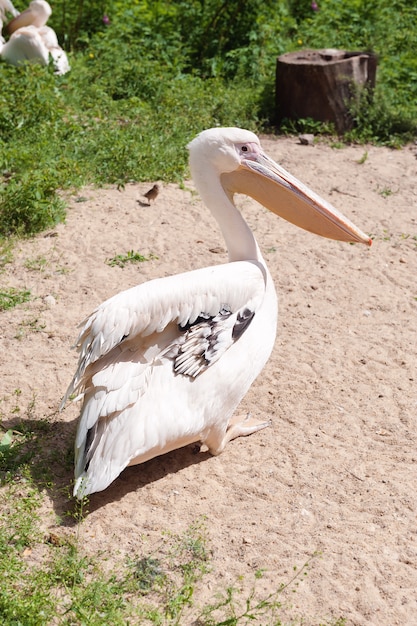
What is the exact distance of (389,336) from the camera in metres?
4.64

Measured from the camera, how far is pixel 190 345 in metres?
3.49

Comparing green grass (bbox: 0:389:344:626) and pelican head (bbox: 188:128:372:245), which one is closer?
green grass (bbox: 0:389:344:626)

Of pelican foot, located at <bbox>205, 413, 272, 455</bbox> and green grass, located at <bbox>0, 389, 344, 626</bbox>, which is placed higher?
green grass, located at <bbox>0, 389, 344, 626</bbox>

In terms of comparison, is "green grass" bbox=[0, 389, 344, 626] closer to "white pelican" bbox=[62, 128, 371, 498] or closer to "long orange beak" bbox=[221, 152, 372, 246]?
"white pelican" bbox=[62, 128, 371, 498]

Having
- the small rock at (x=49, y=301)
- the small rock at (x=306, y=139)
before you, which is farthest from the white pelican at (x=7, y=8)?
the small rock at (x=49, y=301)

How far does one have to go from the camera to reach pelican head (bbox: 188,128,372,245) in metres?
3.86

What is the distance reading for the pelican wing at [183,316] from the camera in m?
3.26

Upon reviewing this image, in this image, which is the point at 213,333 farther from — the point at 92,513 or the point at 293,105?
the point at 293,105

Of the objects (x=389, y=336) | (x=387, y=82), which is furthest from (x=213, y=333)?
(x=387, y=82)

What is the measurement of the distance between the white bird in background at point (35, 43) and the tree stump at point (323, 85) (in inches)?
85.3

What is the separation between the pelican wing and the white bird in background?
4670mm

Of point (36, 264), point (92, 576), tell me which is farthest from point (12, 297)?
point (92, 576)

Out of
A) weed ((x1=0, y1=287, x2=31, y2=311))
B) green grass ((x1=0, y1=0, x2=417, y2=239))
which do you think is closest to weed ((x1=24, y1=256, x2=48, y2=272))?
weed ((x1=0, y1=287, x2=31, y2=311))

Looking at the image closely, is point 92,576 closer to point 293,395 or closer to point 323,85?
point 293,395
